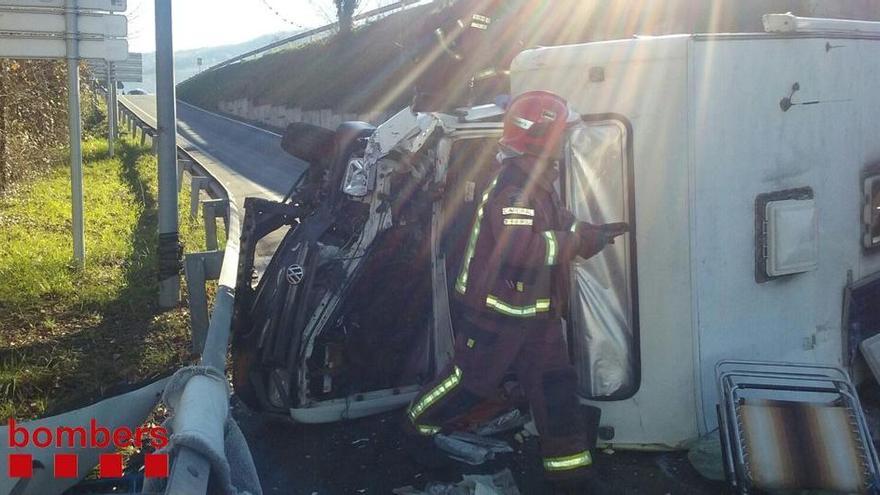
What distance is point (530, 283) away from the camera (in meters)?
3.70

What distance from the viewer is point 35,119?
13641 mm

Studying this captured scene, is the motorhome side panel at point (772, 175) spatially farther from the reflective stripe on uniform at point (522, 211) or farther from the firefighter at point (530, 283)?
the reflective stripe on uniform at point (522, 211)

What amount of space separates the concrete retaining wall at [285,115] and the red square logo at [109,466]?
18.0 metres

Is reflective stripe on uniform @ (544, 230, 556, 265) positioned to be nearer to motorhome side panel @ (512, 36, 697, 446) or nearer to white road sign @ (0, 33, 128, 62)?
motorhome side panel @ (512, 36, 697, 446)

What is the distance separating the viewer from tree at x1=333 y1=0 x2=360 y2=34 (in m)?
40.3

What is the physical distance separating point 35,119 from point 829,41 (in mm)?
12819

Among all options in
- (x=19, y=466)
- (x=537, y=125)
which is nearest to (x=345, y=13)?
(x=537, y=125)

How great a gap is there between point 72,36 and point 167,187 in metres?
2.59

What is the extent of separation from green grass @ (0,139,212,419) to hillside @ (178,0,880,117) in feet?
9.33

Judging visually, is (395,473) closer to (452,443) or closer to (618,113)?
(452,443)

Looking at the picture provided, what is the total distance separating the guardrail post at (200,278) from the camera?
17.0ft

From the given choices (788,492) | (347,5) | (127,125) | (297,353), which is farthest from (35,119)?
(347,5)

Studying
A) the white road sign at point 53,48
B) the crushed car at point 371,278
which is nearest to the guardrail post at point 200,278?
the crushed car at point 371,278

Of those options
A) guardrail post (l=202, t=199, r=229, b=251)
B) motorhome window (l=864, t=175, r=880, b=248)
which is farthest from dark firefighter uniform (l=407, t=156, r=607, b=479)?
guardrail post (l=202, t=199, r=229, b=251)
